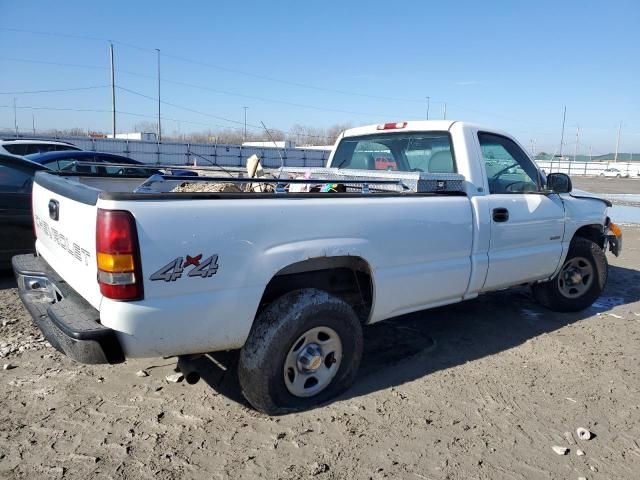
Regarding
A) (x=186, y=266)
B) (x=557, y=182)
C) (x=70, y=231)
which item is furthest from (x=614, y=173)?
(x=70, y=231)

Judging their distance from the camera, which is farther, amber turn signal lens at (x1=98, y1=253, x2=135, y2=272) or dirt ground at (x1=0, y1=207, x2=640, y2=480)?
dirt ground at (x1=0, y1=207, x2=640, y2=480)

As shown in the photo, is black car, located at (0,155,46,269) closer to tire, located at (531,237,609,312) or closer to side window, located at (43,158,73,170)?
side window, located at (43,158,73,170)

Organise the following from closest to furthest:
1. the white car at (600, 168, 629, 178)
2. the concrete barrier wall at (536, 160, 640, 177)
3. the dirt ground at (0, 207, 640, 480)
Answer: the dirt ground at (0, 207, 640, 480), the white car at (600, 168, 629, 178), the concrete barrier wall at (536, 160, 640, 177)

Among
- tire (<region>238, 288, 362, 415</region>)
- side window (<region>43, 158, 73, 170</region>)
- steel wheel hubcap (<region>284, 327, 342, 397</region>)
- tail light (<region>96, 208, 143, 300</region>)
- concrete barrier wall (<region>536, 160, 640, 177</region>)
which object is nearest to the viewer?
tail light (<region>96, 208, 143, 300</region>)

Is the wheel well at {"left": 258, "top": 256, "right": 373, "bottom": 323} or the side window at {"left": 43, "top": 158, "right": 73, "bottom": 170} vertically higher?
the side window at {"left": 43, "top": 158, "right": 73, "bottom": 170}

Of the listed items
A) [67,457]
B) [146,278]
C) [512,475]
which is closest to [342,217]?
[146,278]

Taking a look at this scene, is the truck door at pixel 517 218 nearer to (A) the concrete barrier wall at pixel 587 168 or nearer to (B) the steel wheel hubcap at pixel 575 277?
(B) the steel wheel hubcap at pixel 575 277

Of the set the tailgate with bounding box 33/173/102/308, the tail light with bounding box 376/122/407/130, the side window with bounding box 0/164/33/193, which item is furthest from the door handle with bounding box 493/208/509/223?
the side window with bounding box 0/164/33/193

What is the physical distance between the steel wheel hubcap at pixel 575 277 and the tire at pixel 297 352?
3.01 m

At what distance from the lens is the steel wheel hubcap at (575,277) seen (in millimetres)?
5316

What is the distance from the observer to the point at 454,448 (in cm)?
290

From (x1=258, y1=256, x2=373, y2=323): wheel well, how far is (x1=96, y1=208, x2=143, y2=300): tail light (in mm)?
888

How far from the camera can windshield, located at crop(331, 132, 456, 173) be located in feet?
14.6

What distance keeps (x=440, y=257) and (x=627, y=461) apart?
1.67 metres
